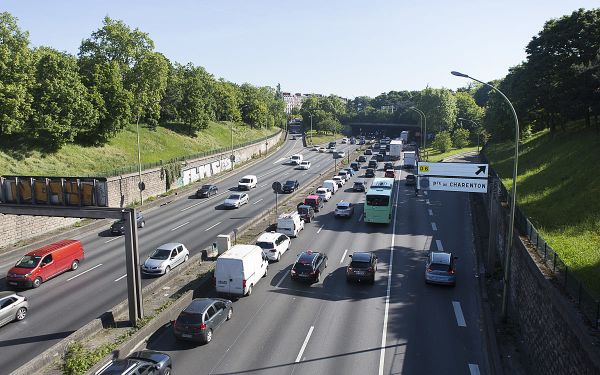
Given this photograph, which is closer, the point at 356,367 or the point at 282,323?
the point at 356,367

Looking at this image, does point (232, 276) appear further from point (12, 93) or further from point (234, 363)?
point (12, 93)

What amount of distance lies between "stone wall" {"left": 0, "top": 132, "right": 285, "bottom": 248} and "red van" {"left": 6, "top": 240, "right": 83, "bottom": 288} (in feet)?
28.7

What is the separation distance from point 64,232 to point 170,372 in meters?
25.3

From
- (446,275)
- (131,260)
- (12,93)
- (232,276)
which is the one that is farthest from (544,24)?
(12,93)

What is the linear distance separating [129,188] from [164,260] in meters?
24.0

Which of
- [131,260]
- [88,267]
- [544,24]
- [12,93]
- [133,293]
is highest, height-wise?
[544,24]

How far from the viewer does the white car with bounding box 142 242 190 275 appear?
85.7 feet

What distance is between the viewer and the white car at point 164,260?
85.7ft

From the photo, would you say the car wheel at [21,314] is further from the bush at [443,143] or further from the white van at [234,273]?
the bush at [443,143]

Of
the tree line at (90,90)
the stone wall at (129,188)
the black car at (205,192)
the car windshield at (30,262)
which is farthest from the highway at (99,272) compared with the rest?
the tree line at (90,90)

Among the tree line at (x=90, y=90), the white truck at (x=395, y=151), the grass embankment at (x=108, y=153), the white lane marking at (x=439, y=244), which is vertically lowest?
the white lane marking at (x=439, y=244)

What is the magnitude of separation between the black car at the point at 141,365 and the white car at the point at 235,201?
31.4 m

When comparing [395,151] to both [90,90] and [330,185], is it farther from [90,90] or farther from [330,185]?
[90,90]

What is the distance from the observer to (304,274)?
24.5m
